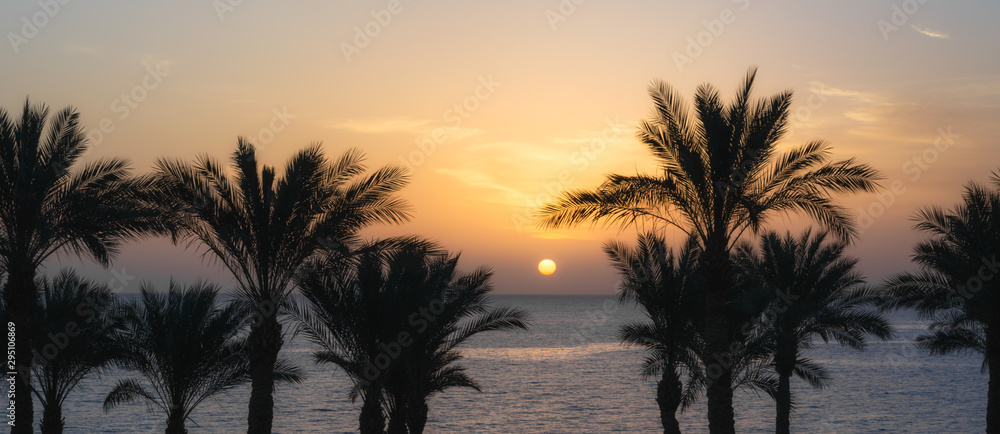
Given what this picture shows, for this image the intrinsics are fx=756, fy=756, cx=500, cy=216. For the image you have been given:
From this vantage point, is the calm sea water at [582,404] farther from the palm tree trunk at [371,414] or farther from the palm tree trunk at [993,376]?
the palm tree trunk at [993,376]

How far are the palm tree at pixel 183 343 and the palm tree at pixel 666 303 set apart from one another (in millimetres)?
10262

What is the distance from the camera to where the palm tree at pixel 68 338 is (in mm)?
17203

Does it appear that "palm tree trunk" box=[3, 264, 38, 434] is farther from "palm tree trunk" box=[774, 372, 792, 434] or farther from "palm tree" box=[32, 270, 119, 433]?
"palm tree trunk" box=[774, 372, 792, 434]

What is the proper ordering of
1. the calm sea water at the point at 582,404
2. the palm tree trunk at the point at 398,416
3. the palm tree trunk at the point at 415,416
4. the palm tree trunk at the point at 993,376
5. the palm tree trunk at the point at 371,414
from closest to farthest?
1. the palm tree trunk at the point at 371,414
2. the palm tree trunk at the point at 415,416
3. the palm tree trunk at the point at 398,416
4. the palm tree trunk at the point at 993,376
5. the calm sea water at the point at 582,404

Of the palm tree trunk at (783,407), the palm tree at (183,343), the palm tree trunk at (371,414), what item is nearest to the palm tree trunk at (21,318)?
the palm tree at (183,343)

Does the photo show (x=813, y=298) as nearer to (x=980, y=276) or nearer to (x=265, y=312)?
(x=980, y=276)

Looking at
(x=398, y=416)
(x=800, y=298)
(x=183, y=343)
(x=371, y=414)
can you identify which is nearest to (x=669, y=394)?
(x=800, y=298)

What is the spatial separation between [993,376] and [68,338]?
22.5 metres

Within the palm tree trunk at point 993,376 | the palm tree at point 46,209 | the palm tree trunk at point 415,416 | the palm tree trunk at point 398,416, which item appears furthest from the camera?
the palm tree trunk at point 993,376

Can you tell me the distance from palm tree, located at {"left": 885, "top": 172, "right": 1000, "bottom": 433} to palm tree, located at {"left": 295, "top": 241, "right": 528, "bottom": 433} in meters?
10.7

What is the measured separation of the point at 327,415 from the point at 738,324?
104ft

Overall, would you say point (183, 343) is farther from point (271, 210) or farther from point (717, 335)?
point (717, 335)

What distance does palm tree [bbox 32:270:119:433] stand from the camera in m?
17.2


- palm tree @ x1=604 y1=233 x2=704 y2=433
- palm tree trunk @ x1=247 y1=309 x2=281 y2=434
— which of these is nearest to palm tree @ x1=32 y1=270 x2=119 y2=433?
palm tree trunk @ x1=247 y1=309 x2=281 y2=434
